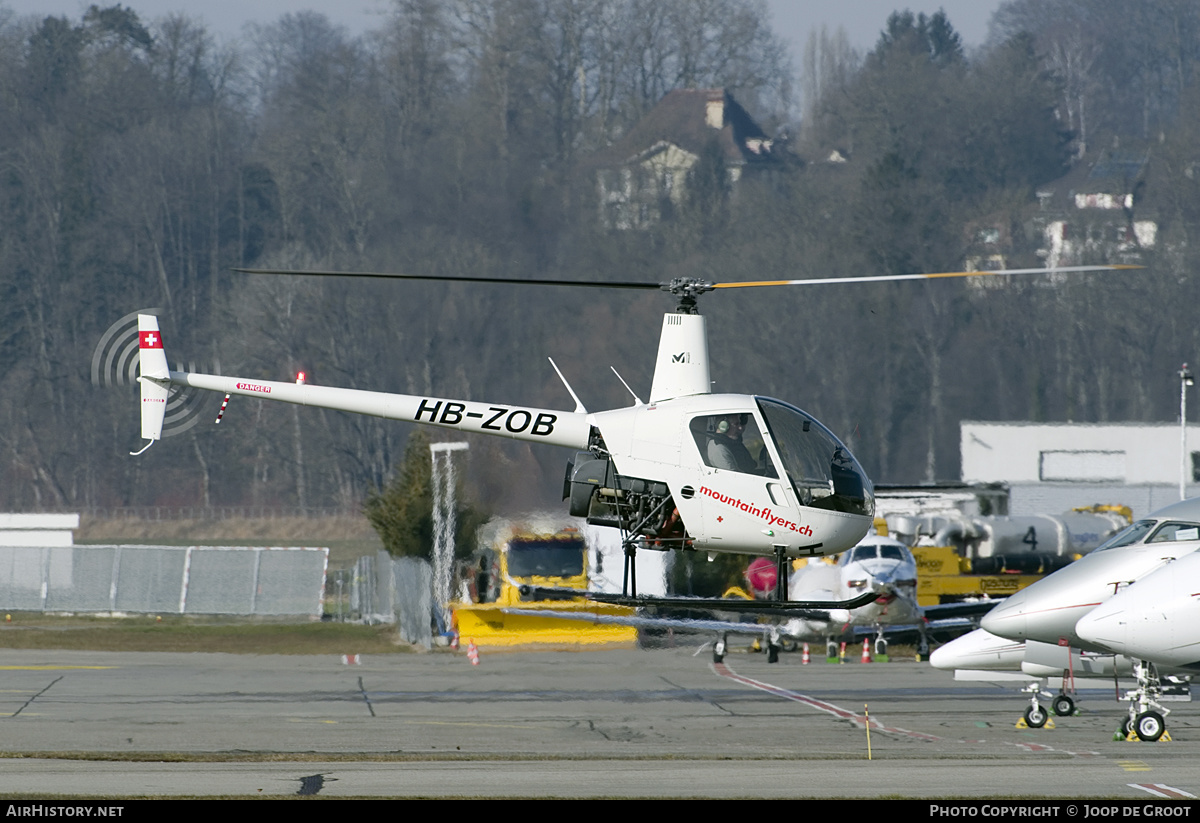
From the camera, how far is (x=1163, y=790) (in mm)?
13172

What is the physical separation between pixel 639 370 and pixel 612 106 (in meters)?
28.8

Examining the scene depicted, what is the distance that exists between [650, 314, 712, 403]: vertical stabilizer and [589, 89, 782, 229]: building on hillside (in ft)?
188

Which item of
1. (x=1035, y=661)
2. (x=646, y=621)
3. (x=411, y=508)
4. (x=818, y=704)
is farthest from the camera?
(x=411, y=508)

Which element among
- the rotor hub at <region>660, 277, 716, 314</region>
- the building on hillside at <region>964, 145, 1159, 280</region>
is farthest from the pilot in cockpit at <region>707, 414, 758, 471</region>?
Result: the building on hillside at <region>964, 145, 1159, 280</region>

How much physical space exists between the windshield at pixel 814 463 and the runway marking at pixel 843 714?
3161 mm

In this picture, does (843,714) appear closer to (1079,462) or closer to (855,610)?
(855,610)

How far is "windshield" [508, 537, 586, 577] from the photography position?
93.7 feet

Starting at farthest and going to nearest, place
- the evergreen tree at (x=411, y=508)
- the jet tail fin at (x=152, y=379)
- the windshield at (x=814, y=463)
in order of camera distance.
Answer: the evergreen tree at (x=411, y=508) < the jet tail fin at (x=152, y=379) < the windshield at (x=814, y=463)

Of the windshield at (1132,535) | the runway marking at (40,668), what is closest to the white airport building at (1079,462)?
the windshield at (1132,535)

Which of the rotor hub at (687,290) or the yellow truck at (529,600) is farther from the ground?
the rotor hub at (687,290)

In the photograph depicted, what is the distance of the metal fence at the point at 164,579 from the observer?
1425 inches

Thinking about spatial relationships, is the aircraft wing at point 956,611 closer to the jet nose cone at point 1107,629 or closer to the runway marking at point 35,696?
the jet nose cone at point 1107,629

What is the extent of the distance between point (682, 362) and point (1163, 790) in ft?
19.9

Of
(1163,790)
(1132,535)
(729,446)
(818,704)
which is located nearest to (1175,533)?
(1132,535)
